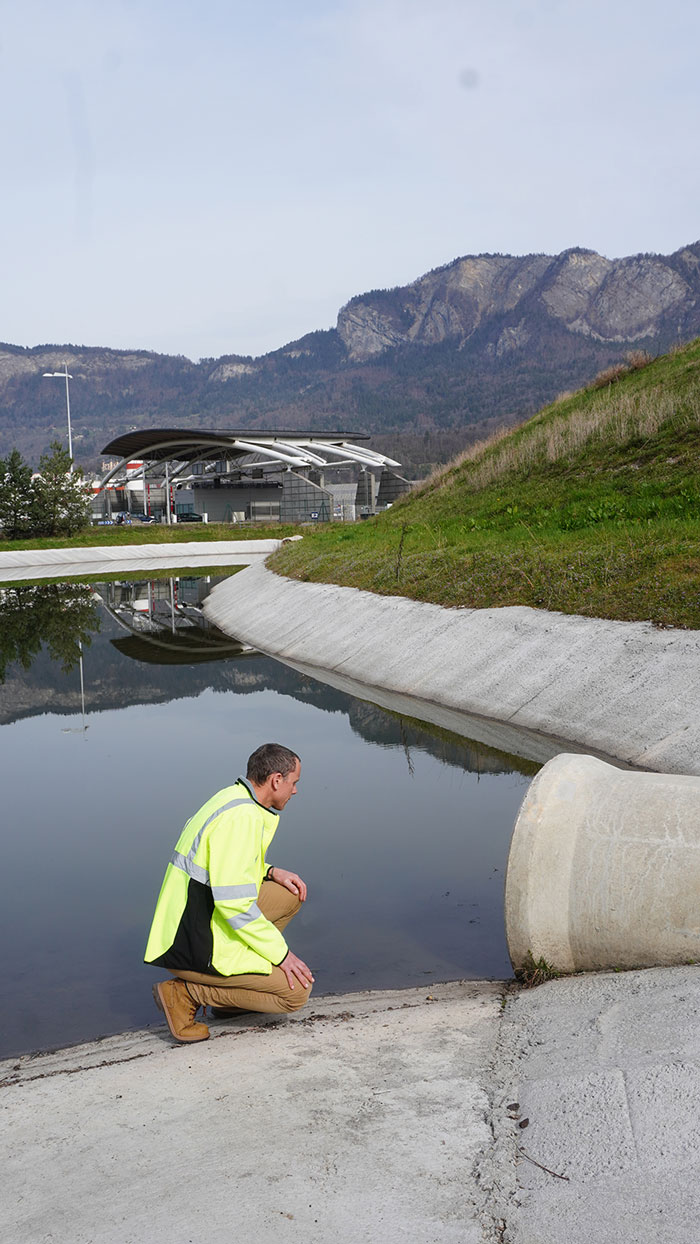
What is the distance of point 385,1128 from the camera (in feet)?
15.5

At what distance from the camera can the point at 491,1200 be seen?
4.10 metres

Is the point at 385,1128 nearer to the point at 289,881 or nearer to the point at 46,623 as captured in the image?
the point at 289,881

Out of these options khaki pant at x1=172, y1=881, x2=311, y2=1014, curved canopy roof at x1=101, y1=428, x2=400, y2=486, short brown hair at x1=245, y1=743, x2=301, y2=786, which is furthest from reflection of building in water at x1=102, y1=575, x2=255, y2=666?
curved canopy roof at x1=101, y1=428, x2=400, y2=486

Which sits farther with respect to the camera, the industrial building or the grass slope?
the industrial building

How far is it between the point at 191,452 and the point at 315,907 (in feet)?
280

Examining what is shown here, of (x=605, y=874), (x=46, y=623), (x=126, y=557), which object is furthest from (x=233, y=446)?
(x=605, y=874)

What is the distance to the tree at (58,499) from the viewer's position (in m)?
63.0

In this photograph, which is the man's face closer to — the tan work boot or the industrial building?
the tan work boot

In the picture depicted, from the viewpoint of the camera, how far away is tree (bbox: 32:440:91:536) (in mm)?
62969

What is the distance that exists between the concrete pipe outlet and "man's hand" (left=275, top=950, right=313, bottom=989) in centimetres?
142

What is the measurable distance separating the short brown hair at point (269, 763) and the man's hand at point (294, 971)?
43.1 inches

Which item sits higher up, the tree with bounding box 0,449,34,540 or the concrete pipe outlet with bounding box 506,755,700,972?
the tree with bounding box 0,449,34,540

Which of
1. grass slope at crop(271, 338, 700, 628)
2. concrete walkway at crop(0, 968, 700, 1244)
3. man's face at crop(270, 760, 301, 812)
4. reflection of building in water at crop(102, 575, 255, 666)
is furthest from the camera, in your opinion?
reflection of building in water at crop(102, 575, 255, 666)

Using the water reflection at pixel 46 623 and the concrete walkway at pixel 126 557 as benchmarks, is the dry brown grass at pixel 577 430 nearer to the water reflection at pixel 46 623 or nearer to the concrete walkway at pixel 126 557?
the water reflection at pixel 46 623
